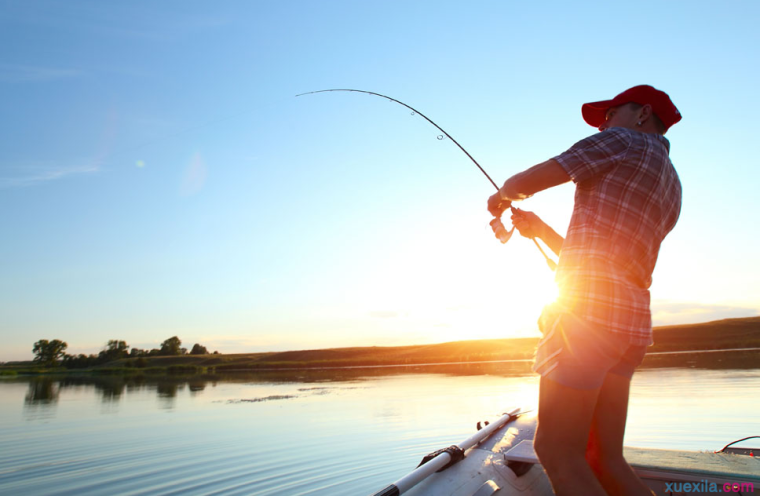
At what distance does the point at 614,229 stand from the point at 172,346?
382 ft

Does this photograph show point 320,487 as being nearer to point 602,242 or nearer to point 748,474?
point 748,474

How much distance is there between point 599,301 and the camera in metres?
1.93

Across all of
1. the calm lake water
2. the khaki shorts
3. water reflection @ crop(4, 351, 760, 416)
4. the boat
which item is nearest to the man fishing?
the khaki shorts

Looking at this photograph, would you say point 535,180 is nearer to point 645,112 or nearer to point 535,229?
point 645,112

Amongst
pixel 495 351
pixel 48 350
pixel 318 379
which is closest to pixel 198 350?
pixel 48 350

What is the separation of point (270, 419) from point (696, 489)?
12.4 metres

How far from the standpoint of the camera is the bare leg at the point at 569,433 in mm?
1935

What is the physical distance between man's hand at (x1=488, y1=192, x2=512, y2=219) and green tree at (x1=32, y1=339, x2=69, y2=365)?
115 m

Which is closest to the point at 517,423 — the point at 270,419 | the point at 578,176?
the point at 578,176

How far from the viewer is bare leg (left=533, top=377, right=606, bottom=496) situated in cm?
193

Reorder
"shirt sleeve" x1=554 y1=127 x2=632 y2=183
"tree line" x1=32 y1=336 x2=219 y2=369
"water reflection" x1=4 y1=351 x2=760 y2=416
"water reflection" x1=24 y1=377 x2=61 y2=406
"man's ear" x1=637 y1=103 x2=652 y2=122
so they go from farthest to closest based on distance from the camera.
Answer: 1. "tree line" x1=32 y1=336 x2=219 y2=369
2. "water reflection" x1=4 y1=351 x2=760 y2=416
3. "water reflection" x1=24 y1=377 x2=61 y2=406
4. "man's ear" x1=637 y1=103 x2=652 y2=122
5. "shirt sleeve" x1=554 y1=127 x2=632 y2=183

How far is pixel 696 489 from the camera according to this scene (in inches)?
121

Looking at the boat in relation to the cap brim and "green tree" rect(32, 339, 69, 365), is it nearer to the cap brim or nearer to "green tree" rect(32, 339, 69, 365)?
the cap brim

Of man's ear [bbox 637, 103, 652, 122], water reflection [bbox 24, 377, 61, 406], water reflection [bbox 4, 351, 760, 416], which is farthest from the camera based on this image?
water reflection [bbox 4, 351, 760, 416]
